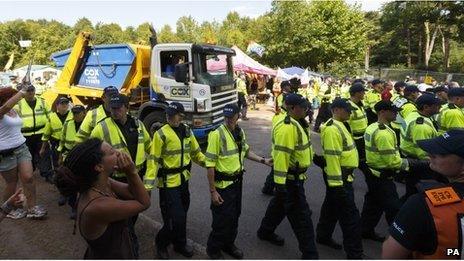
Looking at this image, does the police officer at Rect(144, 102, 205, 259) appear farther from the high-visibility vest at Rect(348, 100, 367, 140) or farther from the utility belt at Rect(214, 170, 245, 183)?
the high-visibility vest at Rect(348, 100, 367, 140)

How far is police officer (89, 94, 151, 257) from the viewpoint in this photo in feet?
13.6

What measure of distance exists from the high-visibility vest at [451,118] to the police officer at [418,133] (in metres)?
0.76

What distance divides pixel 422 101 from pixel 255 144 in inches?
218

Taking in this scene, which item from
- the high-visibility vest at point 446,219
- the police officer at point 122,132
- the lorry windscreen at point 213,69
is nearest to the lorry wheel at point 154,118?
the lorry windscreen at point 213,69

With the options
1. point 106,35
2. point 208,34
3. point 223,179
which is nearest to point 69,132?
point 223,179

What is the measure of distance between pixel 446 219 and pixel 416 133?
3.56 m

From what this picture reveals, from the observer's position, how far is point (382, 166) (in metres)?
4.50

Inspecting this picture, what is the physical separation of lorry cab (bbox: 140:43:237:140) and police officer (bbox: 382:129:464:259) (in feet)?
22.9

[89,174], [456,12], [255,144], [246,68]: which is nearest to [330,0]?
[456,12]

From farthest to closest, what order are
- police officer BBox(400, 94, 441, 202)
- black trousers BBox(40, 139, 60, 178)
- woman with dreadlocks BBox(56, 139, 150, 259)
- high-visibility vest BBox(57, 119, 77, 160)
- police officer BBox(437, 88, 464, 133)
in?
black trousers BBox(40, 139, 60, 178), police officer BBox(437, 88, 464, 133), high-visibility vest BBox(57, 119, 77, 160), police officer BBox(400, 94, 441, 202), woman with dreadlocks BBox(56, 139, 150, 259)

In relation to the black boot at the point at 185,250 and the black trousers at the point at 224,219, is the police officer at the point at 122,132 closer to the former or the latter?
the black boot at the point at 185,250

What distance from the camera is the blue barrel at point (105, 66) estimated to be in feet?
31.6

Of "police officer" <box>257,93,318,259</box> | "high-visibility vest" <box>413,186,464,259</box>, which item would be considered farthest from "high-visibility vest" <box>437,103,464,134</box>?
"high-visibility vest" <box>413,186,464,259</box>

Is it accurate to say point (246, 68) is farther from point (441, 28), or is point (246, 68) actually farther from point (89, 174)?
point (441, 28)
